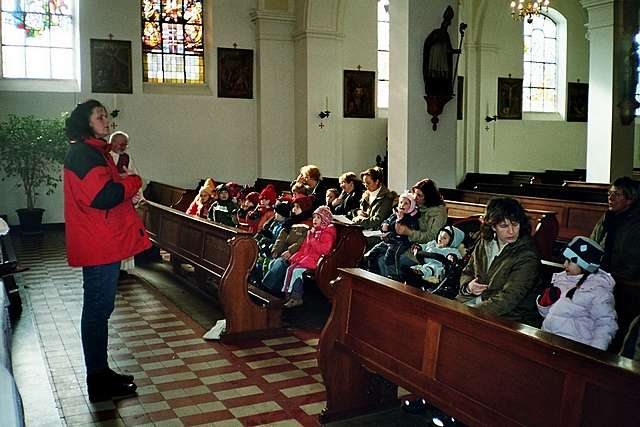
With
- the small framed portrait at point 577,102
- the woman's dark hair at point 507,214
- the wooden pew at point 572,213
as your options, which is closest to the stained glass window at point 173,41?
the wooden pew at point 572,213

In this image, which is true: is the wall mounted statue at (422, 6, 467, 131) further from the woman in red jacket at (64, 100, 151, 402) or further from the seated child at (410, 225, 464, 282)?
the woman in red jacket at (64, 100, 151, 402)

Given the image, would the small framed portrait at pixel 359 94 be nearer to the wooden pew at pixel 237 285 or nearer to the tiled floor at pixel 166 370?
the tiled floor at pixel 166 370

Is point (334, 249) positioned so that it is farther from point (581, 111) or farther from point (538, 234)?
point (581, 111)

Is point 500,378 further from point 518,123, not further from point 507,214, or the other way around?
point 518,123

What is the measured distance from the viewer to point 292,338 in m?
5.98

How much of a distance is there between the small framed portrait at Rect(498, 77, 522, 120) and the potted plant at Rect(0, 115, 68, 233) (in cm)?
1087

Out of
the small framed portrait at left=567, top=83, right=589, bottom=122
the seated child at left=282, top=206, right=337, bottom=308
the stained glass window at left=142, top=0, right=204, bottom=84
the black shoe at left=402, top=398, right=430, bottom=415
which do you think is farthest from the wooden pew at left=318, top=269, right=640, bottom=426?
the small framed portrait at left=567, top=83, right=589, bottom=122

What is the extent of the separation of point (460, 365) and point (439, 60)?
6972 millimetres

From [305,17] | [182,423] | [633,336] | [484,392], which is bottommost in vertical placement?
[182,423]

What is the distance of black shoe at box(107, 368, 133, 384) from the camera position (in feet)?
15.0

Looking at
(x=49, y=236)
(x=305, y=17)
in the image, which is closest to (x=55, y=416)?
(x=49, y=236)

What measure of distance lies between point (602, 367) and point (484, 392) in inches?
28.3

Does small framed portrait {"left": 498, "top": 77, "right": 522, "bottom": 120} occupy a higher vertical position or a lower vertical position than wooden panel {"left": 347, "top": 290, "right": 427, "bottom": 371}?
higher

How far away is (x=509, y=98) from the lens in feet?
58.4
